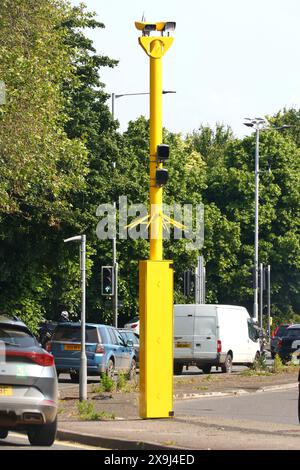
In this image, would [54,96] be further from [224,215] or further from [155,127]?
[224,215]

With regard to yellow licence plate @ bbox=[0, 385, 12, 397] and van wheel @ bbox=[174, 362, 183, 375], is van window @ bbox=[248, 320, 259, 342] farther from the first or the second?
yellow licence plate @ bbox=[0, 385, 12, 397]

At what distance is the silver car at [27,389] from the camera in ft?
54.3

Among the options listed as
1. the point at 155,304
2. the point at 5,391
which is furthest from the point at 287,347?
the point at 5,391

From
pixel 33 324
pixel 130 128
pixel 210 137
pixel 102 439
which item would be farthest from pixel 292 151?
pixel 102 439

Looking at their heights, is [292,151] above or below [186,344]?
above

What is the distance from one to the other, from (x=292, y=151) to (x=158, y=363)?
69159 mm

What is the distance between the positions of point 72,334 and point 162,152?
57.9 ft

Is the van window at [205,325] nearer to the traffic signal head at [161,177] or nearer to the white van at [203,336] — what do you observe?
the white van at [203,336]

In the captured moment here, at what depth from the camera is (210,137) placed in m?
112

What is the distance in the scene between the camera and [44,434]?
55.9 ft

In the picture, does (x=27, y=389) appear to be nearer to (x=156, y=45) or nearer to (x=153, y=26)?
(x=156, y=45)

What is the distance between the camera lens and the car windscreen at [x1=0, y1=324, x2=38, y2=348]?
55.9 ft

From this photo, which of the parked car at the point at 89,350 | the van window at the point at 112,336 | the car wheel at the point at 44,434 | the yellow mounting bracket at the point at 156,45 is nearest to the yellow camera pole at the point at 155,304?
the yellow mounting bracket at the point at 156,45

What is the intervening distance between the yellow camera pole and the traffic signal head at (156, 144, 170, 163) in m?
0.07
